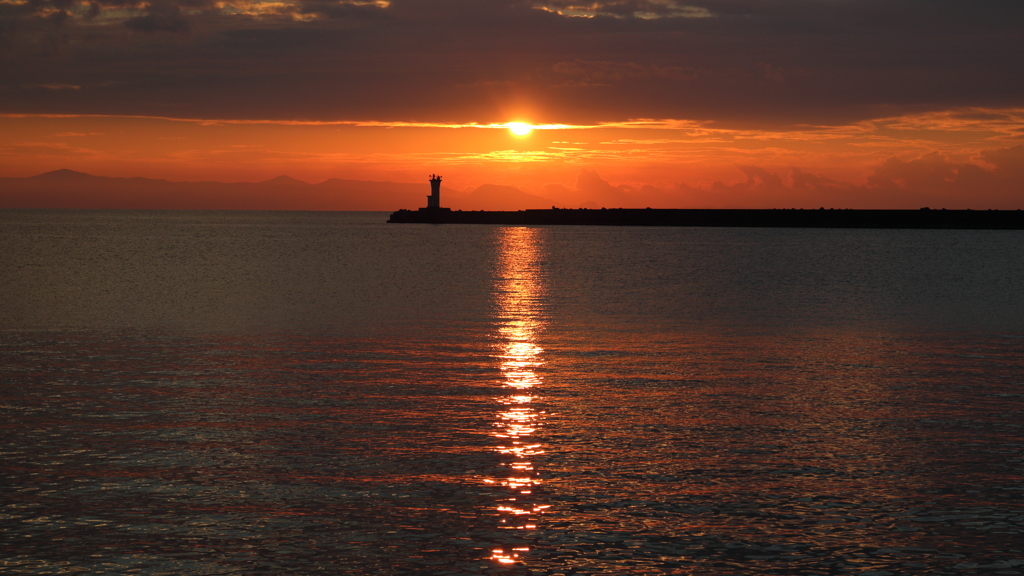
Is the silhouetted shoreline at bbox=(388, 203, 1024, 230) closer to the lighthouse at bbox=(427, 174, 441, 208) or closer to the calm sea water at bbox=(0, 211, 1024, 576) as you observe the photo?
the lighthouse at bbox=(427, 174, 441, 208)

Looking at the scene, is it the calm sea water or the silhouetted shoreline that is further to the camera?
the silhouetted shoreline

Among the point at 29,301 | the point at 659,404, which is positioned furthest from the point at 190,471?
the point at 29,301

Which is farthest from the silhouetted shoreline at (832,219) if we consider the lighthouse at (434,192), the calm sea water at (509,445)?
the calm sea water at (509,445)

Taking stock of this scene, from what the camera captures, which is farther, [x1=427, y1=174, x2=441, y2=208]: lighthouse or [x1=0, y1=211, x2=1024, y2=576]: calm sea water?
[x1=427, y1=174, x2=441, y2=208]: lighthouse

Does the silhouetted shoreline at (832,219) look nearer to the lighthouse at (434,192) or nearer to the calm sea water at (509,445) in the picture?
the lighthouse at (434,192)

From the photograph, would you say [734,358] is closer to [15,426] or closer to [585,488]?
[585,488]

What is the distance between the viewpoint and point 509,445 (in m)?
12.4

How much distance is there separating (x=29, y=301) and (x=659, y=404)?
98.9 feet

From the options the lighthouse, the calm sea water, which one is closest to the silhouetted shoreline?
the lighthouse

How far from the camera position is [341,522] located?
30.3 ft

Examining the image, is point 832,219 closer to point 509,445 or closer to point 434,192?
point 434,192

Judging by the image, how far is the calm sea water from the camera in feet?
28.0

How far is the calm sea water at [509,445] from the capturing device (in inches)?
336

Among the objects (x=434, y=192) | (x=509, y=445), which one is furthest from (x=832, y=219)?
(x=509, y=445)
